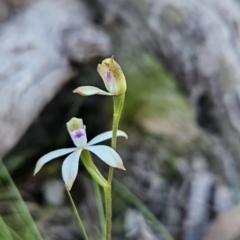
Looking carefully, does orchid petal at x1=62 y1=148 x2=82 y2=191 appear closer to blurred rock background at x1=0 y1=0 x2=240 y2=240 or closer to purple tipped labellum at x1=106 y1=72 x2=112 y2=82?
purple tipped labellum at x1=106 y1=72 x2=112 y2=82

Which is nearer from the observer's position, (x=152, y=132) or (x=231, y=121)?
(x=231, y=121)

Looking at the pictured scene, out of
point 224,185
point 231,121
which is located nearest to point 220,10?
point 231,121

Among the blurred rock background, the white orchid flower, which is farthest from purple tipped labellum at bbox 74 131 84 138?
the blurred rock background

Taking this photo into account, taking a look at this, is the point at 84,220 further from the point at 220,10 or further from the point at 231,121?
the point at 220,10

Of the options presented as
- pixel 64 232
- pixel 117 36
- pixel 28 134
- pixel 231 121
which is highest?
pixel 117 36

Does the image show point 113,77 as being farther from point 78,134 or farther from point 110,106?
point 110,106

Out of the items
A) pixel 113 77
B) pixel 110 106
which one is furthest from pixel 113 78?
pixel 110 106

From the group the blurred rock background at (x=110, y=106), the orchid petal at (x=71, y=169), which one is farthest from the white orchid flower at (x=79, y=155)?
the blurred rock background at (x=110, y=106)
